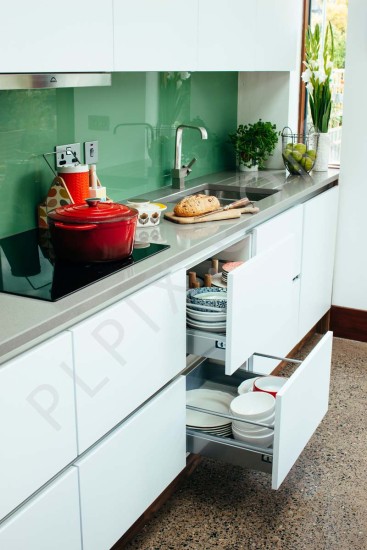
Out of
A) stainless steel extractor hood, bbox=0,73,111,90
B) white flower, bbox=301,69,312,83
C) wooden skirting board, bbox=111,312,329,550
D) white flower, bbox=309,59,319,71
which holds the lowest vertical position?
wooden skirting board, bbox=111,312,329,550

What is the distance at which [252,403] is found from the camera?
239cm

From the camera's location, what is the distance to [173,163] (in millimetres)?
3148

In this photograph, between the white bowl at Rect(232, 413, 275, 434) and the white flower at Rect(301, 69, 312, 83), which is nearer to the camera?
the white bowl at Rect(232, 413, 275, 434)

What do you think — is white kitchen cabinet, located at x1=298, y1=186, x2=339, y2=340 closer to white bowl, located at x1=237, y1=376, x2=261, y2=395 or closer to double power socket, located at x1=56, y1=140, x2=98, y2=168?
white bowl, located at x1=237, y1=376, x2=261, y2=395

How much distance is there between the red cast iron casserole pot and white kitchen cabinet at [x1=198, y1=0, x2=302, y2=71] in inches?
36.1

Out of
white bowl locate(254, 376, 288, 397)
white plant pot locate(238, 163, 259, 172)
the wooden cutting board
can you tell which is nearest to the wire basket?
white plant pot locate(238, 163, 259, 172)

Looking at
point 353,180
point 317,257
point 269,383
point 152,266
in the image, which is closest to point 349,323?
point 317,257

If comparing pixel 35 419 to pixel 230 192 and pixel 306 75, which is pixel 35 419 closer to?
pixel 230 192

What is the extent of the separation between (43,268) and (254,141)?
182cm

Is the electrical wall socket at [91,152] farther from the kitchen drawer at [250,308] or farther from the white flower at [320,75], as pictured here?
the white flower at [320,75]

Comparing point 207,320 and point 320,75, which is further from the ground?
point 320,75

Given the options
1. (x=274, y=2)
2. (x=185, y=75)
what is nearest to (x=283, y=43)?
(x=274, y=2)

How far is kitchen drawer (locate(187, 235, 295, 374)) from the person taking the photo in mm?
2068

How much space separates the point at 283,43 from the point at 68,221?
75.2 inches
